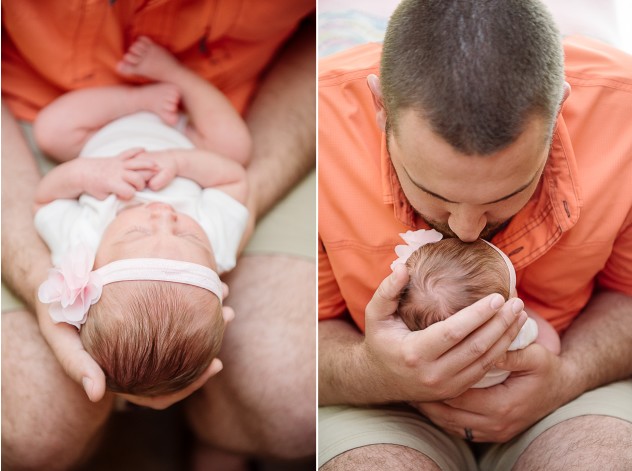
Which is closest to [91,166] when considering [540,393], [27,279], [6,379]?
[27,279]

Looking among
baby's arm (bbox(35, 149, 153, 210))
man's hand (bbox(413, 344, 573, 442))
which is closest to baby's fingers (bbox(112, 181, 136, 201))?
baby's arm (bbox(35, 149, 153, 210))

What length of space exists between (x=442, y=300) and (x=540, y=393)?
0.67 ft

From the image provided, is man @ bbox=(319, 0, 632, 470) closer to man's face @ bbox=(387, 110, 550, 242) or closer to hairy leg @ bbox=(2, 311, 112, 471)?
man's face @ bbox=(387, 110, 550, 242)

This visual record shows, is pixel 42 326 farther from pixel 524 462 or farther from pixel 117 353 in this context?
pixel 524 462

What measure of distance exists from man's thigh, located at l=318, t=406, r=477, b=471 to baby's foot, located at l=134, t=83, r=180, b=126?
44 cm

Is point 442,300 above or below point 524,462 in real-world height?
above

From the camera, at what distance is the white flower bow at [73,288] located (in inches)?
31.3

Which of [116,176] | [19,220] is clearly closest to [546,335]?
[116,176]

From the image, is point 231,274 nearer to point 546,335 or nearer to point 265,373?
point 265,373

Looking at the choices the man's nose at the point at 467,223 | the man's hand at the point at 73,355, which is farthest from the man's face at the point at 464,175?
the man's hand at the point at 73,355

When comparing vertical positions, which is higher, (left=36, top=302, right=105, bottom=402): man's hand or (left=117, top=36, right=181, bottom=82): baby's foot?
(left=117, top=36, right=181, bottom=82): baby's foot

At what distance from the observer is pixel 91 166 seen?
2.99 ft

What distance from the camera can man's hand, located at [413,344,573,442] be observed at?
2.94 feet

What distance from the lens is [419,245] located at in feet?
2.83
